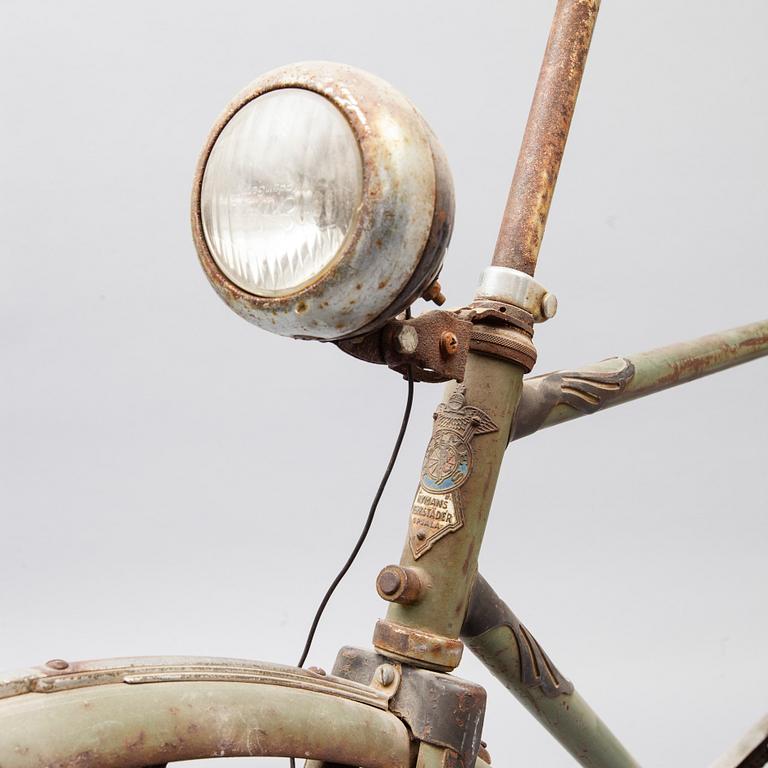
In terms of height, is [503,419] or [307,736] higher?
[503,419]

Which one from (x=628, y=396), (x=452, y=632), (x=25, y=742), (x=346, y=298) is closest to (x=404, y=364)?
(x=346, y=298)

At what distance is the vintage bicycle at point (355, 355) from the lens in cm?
74

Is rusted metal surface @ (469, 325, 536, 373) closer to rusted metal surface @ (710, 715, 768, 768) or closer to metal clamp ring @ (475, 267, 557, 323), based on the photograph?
metal clamp ring @ (475, 267, 557, 323)

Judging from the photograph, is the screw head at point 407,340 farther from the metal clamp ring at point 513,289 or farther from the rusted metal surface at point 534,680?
the rusted metal surface at point 534,680

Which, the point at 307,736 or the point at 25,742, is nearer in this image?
the point at 25,742

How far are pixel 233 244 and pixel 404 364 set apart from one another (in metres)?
0.17

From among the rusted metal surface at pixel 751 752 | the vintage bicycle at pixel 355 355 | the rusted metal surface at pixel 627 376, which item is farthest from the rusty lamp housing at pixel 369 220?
the rusted metal surface at pixel 751 752

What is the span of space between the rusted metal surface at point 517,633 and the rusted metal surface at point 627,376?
160mm

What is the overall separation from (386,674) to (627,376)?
49 cm

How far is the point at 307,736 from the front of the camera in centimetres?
82

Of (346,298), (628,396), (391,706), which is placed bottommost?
(391,706)

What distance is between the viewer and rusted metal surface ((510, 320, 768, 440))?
116 cm

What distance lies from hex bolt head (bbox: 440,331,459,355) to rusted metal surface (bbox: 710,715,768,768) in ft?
2.81

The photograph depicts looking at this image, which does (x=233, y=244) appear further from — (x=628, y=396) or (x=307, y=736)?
(x=628, y=396)
